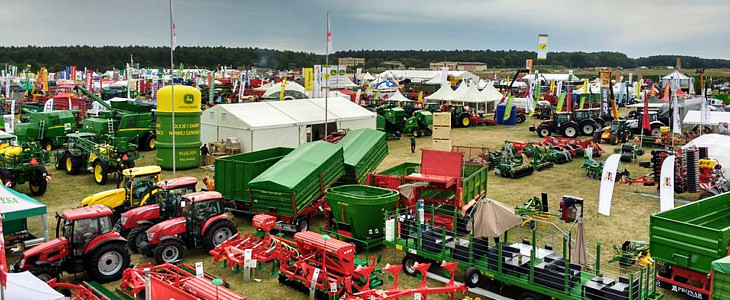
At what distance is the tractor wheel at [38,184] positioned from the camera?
1690cm

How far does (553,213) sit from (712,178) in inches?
225

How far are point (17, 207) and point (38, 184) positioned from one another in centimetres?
662

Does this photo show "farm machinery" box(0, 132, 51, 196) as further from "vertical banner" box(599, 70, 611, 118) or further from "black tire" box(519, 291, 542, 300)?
"vertical banner" box(599, 70, 611, 118)

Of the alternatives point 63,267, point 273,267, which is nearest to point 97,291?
point 63,267

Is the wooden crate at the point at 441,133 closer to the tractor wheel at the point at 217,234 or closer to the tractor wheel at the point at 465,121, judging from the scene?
the tractor wheel at the point at 217,234

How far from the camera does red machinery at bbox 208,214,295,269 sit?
35.1 feet

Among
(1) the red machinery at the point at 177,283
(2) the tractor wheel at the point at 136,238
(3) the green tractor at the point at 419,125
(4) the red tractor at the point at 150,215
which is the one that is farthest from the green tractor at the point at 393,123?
(1) the red machinery at the point at 177,283

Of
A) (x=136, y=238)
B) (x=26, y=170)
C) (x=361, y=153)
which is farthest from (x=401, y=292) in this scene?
(x=26, y=170)

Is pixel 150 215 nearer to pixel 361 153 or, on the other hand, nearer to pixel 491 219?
pixel 361 153

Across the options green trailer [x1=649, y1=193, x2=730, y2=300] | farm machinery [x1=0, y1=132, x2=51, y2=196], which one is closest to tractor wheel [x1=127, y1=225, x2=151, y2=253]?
farm machinery [x1=0, y1=132, x2=51, y2=196]

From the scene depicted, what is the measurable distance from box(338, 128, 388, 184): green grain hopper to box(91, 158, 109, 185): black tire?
816 cm

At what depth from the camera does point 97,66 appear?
114562 millimetres

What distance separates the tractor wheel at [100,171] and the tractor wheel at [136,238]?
7909mm

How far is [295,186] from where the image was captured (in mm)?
12773
